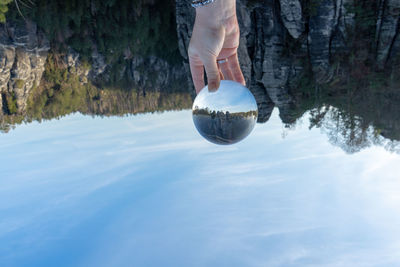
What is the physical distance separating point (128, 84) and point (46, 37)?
11724mm

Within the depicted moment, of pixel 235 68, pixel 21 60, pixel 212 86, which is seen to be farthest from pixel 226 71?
pixel 21 60

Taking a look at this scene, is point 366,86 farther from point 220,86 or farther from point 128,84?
point 128,84

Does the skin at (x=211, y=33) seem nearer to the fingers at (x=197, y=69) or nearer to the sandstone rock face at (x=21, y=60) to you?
the fingers at (x=197, y=69)

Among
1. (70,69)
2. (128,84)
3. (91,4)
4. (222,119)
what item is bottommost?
(128,84)

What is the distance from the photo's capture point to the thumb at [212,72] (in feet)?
10.9

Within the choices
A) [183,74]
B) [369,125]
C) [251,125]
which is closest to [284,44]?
[369,125]

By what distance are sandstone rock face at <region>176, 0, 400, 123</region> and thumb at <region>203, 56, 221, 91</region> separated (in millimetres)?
17703

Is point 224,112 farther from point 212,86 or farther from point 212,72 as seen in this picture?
point 212,72

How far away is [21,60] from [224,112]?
30062mm

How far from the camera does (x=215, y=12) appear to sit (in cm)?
322

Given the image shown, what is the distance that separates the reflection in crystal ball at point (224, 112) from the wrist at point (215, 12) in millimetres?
784

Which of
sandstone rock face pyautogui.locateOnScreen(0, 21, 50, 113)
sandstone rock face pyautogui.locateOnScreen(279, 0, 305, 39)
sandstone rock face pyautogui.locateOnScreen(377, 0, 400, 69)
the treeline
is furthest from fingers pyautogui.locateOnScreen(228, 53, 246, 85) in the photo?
the treeline

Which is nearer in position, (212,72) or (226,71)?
(212,72)

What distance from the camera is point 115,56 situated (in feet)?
112
